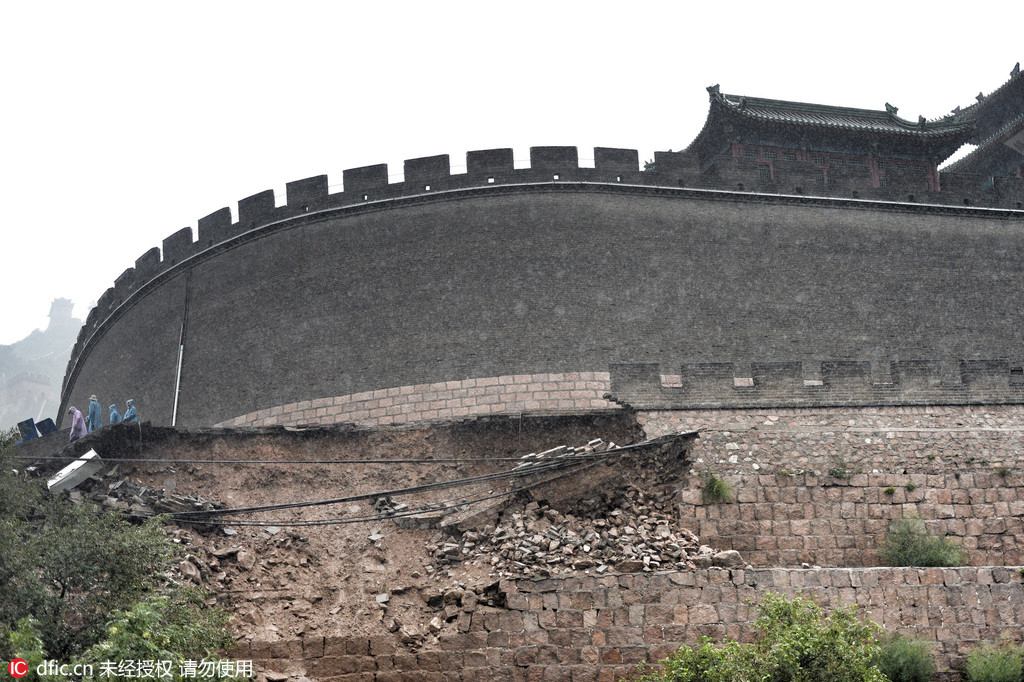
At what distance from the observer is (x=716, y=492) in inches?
573

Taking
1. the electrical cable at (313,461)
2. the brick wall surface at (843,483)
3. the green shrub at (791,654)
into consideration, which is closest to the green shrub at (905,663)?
the green shrub at (791,654)

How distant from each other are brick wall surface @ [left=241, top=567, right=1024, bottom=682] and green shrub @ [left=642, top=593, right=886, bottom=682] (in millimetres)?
996

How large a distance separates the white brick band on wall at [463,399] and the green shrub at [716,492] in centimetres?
409

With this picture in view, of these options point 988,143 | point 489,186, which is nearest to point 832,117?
point 988,143

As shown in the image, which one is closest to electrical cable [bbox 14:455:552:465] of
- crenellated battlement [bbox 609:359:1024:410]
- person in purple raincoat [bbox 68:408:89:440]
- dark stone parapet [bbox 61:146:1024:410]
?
crenellated battlement [bbox 609:359:1024:410]

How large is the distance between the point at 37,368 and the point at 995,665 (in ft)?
242

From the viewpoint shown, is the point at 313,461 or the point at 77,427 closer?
the point at 313,461

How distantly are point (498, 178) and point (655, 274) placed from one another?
10.0ft

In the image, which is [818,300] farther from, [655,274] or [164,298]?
[164,298]

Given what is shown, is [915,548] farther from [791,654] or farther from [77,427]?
[77,427]

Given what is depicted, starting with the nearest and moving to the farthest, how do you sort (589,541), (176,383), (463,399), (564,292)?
(589,541) < (463,399) < (564,292) < (176,383)

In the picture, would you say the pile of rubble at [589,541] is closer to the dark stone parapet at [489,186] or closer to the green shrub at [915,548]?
the green shrub at [915,548]

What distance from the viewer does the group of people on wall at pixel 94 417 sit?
19.4m

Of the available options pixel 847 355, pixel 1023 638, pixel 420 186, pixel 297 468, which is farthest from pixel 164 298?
pixel 1023 638
